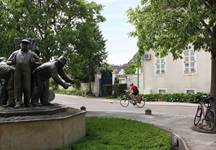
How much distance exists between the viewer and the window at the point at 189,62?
874 inches

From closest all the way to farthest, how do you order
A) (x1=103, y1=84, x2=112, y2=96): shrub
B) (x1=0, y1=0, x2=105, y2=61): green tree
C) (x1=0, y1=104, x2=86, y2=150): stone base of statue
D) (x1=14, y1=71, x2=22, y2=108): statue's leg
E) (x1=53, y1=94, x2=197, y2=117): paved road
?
1. (x1=0, y1=104, x2=86, y2=150): stone base of statue
2. (x1=14, y1=71, x2=22, y2=108): statue's leg
3. (x1=0, y1=0, x2=105, y2=61): green tree
4. (x1=53, y1=94, x2=197, y2=117): paved road
5. (x1=103, y1=84, x2=112, y2=96): shrub

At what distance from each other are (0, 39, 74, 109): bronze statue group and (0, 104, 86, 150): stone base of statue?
0.46 m

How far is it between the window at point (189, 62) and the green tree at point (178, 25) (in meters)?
13.5

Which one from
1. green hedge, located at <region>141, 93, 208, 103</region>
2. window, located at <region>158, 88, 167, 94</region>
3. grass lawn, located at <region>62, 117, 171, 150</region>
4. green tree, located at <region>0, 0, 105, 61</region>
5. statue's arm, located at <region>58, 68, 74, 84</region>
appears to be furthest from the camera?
window, located at <region>158, 88, 167, 94</region>

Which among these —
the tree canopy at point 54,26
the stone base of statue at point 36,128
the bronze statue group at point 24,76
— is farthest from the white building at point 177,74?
the stone base of statue at point 36,128

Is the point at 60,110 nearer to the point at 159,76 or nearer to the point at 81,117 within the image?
the point at 81,117

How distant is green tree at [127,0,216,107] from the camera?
25.6 feet

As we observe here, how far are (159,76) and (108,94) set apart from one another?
8.28 meters

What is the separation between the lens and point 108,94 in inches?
1201

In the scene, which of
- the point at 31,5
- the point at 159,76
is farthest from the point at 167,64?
the point at 31,5

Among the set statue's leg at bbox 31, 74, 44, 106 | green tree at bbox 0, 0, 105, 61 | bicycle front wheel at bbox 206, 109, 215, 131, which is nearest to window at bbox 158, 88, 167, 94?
green tree at bbox 0, 0, 105, 61

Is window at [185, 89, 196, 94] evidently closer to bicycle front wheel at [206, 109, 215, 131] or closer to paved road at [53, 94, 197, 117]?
paved road at [53, 94, 197, 117]

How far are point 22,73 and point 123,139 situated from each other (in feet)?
10.0

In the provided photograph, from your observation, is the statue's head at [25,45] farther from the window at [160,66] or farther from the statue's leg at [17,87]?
the window at [160,66]
